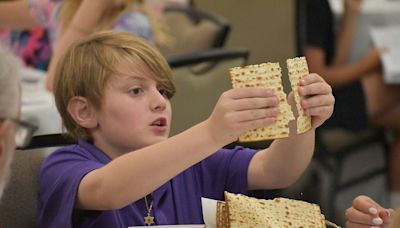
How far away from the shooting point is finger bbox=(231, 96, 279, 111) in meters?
1.61

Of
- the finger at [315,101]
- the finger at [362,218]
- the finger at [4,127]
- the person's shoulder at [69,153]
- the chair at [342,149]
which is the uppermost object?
the finger at [315,101]

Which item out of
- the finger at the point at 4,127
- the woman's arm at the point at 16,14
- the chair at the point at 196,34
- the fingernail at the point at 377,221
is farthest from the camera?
the chair at the point at 196,34

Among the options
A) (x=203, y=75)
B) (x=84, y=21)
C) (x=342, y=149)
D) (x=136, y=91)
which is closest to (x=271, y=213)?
(x=136, y=91)

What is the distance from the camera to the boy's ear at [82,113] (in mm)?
1963

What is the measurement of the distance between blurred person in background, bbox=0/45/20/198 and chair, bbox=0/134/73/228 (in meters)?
0.32

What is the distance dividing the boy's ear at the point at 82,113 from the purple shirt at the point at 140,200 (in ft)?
0.14

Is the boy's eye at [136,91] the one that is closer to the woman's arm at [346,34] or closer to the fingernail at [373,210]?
the fingernail at [373,210]

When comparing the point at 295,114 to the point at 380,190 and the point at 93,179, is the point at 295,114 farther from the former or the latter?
the point at 380,190

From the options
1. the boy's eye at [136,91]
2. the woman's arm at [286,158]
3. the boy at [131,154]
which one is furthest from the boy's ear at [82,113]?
the woman's arm at [286,158]

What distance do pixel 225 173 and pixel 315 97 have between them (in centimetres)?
34

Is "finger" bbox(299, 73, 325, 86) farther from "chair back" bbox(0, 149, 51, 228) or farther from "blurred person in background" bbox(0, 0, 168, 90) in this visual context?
"blurred person in background" bbox(0, 0, 168, 90)

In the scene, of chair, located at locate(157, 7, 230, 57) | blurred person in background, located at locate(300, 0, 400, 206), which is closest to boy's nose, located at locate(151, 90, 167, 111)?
chair, located at locate(157, 7, 230, 57)

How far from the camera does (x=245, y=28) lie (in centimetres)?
497

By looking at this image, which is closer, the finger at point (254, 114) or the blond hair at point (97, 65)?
the finger at point (254, 114)
